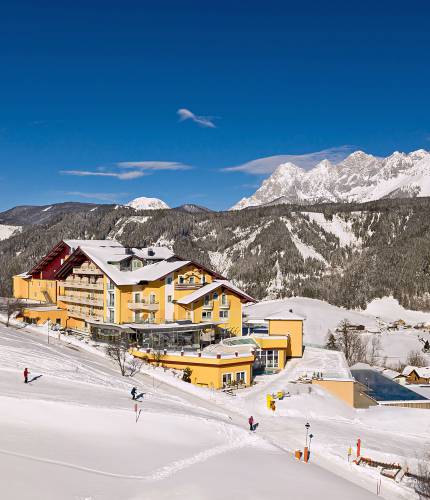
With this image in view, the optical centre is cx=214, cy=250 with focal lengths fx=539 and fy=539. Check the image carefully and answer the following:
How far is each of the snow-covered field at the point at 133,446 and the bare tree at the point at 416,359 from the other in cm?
5624

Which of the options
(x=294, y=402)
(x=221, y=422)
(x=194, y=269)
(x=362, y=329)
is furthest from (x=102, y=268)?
(x=362, y=329)

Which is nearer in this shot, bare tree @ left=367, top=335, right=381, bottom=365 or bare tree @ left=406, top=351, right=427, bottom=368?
bare tree @ left=406, top=351, right=427, bottom=368

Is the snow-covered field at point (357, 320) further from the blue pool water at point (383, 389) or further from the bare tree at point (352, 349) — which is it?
the blue pool water at point (383, 389)

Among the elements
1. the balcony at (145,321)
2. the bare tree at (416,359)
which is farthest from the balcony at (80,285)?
the bare tree at (416,359)

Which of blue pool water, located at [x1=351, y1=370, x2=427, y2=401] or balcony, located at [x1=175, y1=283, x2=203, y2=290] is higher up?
balcony, located at [x1=175, y1=283, x2=203, y2=290]

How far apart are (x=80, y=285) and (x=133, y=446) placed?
3965 centimetres

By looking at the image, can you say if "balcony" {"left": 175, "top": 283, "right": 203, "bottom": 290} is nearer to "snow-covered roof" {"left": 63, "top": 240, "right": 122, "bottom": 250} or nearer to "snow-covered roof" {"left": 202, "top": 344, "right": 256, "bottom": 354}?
"snow-covered roof" {"left": 202, "top": 344, "right": 256, "bottom": 354}

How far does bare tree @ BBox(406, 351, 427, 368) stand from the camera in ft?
281

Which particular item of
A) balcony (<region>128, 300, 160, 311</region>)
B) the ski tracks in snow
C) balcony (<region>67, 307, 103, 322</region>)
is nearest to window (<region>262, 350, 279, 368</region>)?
balcony (<region>128, 300, 160, 311</region>)

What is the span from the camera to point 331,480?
21641 mm

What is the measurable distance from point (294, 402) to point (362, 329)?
273ft

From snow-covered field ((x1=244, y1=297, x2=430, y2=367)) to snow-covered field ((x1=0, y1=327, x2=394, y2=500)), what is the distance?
63.1m

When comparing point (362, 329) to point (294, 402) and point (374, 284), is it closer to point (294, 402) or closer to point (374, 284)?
point (374, 284)

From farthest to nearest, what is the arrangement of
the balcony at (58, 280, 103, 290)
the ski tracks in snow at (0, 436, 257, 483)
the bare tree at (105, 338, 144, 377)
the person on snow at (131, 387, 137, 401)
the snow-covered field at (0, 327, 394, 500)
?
the balcony at (58, 280, 103, 290) < the bare tree at (105, 338, 144, 377) < the person on snow at (131, 387, 137, 401) < the ski tracks in snow at (0, 436, 257, 483) < the snow-covered field at (0, 327, 394, 500)
